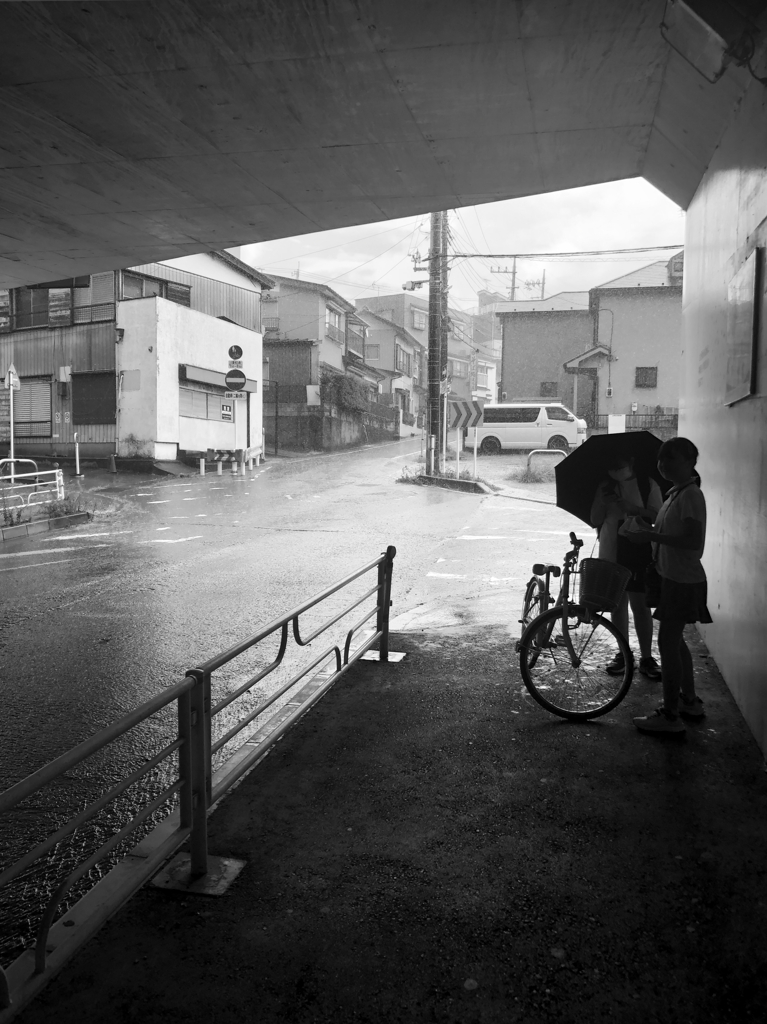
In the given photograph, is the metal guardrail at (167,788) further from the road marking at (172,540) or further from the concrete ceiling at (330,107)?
the road marking at (172,540)

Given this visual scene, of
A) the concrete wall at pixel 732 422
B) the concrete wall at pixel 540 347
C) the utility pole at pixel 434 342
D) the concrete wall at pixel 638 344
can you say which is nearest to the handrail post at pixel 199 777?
the concrete wall at pixel 732 422

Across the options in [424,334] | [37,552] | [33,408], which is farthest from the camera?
[424,334]

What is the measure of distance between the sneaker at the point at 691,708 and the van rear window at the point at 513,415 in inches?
1145

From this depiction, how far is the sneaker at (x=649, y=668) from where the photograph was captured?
6.00m

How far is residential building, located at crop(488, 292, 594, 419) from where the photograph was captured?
144ft

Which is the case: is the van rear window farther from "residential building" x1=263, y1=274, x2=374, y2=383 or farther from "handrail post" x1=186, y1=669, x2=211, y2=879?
"handrail post" x1=186, y1=669, x2=211, y2=879

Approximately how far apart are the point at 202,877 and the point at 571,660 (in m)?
2.91

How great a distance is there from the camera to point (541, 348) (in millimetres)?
44812

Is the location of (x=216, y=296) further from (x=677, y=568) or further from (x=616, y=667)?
(x=677, y=568)

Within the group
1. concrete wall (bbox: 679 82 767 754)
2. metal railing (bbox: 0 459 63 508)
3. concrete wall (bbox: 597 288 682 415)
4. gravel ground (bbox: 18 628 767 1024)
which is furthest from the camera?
concrete wall (bbox: 597 288 682 415)

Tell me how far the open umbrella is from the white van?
89.2 feet

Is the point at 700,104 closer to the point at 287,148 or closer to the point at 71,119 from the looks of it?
the point at 287,148

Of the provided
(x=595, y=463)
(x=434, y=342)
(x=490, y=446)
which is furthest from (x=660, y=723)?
(x=490, y=446)

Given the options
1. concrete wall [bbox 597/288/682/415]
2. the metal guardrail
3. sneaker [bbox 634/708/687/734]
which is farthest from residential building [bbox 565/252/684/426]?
the metal guardrail
